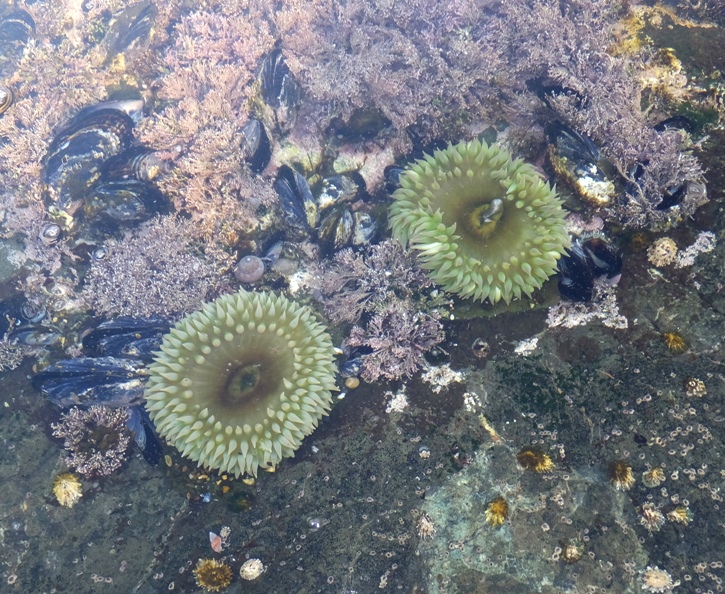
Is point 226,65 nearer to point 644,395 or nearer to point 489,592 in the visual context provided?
point 644,395

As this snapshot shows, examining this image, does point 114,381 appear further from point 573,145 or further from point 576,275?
point 573,145

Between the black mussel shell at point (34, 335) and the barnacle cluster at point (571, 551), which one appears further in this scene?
the black mussel shell at point (34, 335)

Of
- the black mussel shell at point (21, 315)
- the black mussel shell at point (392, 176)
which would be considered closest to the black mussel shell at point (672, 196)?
the black mussel shell at point (392, 176)

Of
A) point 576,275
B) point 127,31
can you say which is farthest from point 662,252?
point 127,31

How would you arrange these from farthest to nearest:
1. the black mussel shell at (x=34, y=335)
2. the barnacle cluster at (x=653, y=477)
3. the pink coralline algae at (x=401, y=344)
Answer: the black mussel shell at (x=34, y=335) → the pink coralline algae at (x=401, y=344) → the barnacle cluster at (x=653, y=477)

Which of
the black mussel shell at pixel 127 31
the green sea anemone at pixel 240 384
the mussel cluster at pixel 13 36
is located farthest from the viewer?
the mussel cluster at pixel 13 36

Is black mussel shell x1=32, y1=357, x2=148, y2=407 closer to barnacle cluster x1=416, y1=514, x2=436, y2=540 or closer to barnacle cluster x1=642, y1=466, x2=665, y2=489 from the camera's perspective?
barnacle cluster x1=416, y1=514, x2=436, y2=540

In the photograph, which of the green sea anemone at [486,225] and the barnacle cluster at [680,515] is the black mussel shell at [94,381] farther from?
the barnacle cluster at [680,515]
